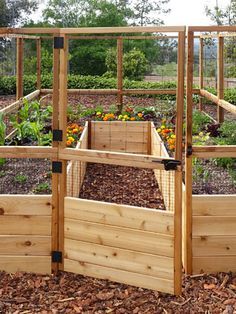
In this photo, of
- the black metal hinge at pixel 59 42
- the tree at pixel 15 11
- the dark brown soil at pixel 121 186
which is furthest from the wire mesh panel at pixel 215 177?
the tree at pixel 15 11

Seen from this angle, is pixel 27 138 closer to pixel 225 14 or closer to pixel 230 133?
pixel 230 133

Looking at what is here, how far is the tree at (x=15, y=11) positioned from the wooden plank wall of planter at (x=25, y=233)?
65.5ft

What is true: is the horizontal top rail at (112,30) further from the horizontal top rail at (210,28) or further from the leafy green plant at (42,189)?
the leafy green plant at (42,189)

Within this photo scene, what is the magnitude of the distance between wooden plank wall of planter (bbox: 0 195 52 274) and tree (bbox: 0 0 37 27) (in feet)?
65.5

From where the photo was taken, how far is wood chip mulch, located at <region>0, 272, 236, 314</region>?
3066 mm

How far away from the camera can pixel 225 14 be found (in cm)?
1698

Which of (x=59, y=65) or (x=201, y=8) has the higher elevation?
(x=201, y=8)

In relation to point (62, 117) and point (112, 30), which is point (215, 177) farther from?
point (112, 30)

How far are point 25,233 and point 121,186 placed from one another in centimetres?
221

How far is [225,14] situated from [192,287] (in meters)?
15.1

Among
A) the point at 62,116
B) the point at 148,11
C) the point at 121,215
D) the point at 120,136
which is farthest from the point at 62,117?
the point at 148,11

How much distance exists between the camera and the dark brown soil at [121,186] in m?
5.04

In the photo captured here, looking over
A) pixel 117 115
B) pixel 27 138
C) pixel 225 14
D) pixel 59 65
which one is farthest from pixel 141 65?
pixel 59 65

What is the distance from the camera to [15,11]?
2303 centimetres
